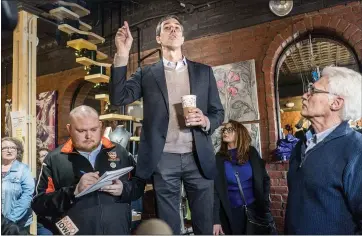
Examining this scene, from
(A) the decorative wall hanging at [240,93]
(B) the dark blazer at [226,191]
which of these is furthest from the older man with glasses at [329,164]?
(A) the decorative wall hanging at [240,93]

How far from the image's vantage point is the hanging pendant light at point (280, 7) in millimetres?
2486

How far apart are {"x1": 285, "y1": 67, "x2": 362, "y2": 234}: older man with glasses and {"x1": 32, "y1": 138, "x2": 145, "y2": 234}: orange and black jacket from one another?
20.5 inches

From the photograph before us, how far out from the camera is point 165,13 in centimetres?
212

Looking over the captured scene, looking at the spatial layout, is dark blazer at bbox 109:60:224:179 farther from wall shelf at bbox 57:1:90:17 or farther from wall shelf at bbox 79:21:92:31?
wall shelf at bbox 79:21:92:31

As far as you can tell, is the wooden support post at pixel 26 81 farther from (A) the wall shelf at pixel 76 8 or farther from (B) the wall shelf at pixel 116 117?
(B) the wall shelf at pixel 116 117

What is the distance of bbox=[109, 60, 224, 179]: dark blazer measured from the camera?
3.49ft

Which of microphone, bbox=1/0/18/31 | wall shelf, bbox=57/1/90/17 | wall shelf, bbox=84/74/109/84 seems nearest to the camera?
microphone, bbox=1/0/18/31

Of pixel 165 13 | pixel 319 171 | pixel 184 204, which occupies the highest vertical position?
pixel 165 13

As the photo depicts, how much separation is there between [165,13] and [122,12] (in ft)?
1.25

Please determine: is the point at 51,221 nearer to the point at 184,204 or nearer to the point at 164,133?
the point at 164,133

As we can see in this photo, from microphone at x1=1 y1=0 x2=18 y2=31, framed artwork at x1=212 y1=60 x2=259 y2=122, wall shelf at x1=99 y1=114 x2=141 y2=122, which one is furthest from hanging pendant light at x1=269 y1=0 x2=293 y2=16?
microphone at x1=1 y1=0 x2=18 y2=31

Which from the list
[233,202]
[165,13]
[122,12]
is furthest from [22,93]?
[233,202]

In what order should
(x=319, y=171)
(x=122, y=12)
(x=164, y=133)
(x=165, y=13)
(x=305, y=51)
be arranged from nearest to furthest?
(x=319, y=171) < (x=164, y=133) < (x=165, y=13) < (x=122, y=12) < (x=305, y=51)

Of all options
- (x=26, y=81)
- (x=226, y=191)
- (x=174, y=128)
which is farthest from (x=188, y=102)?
(x=26, y=81)
